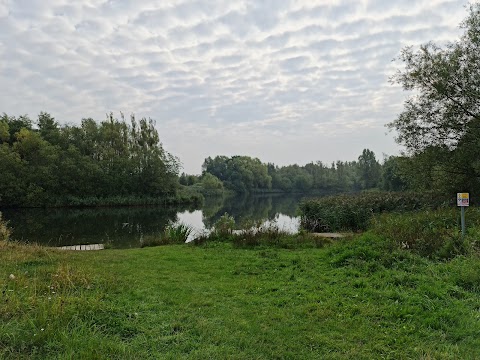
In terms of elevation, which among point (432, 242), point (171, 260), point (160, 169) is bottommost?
point (171, 260)

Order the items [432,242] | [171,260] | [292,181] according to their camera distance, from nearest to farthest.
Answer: [432,242]
[171,260]
[292,181]

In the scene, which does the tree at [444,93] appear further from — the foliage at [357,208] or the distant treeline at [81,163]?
the distant treeline at [81,163]

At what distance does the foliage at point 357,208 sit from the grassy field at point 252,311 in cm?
613

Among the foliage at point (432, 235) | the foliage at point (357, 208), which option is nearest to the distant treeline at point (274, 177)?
the foliage at point (357, 208)

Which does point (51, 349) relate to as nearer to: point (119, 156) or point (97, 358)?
point (97, 358)

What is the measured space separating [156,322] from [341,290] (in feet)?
8.09

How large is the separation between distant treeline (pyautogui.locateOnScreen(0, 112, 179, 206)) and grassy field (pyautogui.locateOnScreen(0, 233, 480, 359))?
1303 inches

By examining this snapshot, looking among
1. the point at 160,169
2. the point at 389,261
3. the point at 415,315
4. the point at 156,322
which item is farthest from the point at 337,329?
the point at 160,169

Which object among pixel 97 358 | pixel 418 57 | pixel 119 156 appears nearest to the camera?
pixel 97 358

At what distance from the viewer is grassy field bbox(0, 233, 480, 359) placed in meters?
2.85

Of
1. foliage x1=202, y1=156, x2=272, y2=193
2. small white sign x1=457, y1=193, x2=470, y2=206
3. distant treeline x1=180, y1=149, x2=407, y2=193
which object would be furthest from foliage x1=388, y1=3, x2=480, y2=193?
foliage x1=202, y1=156, x2=272, y2=193

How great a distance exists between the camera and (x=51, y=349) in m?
2.73

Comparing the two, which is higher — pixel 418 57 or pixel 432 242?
pixel 418 57

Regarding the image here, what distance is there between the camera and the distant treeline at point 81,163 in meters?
33.6
